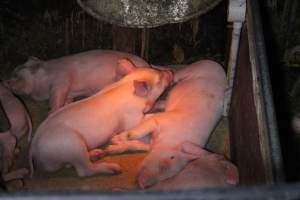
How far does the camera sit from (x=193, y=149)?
2.96m

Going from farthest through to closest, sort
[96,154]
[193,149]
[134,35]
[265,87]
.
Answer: [134,35] → [96,154] → [193,149] → [265,87]

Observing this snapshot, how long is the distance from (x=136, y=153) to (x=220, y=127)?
2.35 ft

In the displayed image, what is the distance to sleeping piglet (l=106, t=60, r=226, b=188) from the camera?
2875mm

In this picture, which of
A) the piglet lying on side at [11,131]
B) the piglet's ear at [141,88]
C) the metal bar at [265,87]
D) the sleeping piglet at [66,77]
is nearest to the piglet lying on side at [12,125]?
the piglet lying on side at [11,131]

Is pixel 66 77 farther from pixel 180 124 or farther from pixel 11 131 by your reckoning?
pixel 180 124

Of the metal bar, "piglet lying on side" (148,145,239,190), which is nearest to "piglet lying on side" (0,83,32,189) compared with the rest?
"piglet lying on side" (148,145,239,190)

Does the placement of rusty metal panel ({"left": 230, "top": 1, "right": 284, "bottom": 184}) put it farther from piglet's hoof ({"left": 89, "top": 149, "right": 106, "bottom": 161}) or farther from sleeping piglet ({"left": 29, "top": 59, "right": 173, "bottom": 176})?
piglet's hoof ({"left": 89, "top": 149, "right": 106, "bottom": 161})

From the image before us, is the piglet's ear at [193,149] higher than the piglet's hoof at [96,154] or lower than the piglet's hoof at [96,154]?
higher

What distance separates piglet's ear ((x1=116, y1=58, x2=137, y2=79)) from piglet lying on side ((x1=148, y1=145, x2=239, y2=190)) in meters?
0.99

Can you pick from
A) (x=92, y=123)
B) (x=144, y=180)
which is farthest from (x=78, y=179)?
(x=144, y=180)

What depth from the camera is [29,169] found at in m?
3.18

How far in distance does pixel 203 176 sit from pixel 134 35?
176 cm

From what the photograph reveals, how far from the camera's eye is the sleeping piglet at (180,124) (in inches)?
113

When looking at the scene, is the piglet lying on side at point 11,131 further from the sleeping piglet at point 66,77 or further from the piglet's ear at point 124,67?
the piglet's ear at point 124,67
